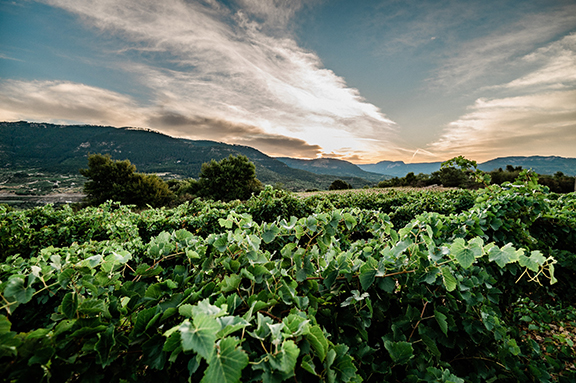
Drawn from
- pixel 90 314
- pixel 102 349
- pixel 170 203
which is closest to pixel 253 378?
pixel 102 349

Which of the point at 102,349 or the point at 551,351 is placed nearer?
the point at 102,349

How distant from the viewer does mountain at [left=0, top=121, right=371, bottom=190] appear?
150 metres

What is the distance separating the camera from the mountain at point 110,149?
14962 cm

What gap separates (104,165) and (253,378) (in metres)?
43.3

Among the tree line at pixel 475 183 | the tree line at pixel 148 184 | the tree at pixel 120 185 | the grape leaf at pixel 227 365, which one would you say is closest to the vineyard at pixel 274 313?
the grape leaf at pixel 227 365

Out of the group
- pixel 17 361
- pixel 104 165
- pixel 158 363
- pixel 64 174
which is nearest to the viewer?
pixel 17 361

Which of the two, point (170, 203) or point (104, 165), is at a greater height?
point (104, 165)

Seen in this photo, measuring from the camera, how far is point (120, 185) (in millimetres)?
32531

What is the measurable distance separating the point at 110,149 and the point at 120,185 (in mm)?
183962

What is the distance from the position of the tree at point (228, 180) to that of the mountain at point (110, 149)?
107 metres

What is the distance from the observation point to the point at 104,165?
33.6 m

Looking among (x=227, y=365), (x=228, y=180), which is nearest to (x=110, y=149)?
(x=228, y=180)

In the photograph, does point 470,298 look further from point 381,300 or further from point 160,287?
point 160,287

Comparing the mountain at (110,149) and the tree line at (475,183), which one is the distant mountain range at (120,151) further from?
the tree line at (475,183)
